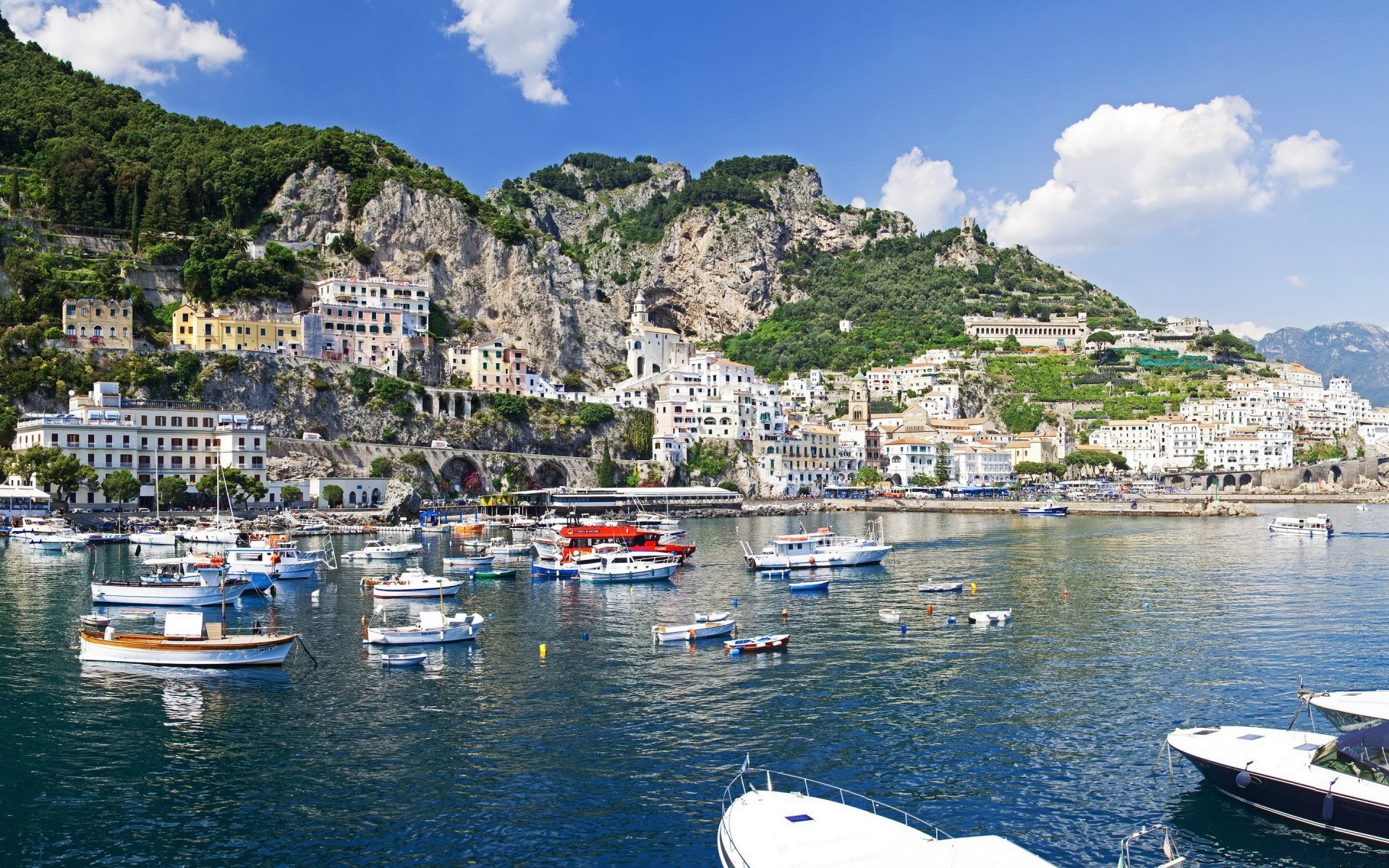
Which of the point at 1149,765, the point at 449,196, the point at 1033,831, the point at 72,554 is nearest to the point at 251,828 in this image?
the point at 1033,831

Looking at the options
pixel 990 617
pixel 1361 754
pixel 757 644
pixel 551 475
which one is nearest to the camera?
pixel 1361 754

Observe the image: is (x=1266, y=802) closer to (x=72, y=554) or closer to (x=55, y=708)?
(x=55, y=708)

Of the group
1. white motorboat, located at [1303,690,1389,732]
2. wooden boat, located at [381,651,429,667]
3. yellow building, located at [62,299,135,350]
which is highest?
yellow building, located at [62,299,135,350]

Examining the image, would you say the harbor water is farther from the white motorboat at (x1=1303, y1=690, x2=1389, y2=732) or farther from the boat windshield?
the white motorboat at (x1=1303, y1=690, x2=1389, y2=732)

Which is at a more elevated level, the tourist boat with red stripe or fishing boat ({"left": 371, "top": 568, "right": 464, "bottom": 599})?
the tourist boat with red stripe

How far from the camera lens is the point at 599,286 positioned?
142 metres

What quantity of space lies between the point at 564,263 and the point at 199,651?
10362cm

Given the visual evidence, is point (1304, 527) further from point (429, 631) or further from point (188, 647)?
point (188, 647)

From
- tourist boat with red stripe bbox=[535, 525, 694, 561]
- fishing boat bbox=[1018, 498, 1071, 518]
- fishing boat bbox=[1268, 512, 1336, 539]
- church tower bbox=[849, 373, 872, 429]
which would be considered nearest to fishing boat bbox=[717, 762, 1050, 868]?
tourist boat with red stripe bbox=[535, 525, 694, 561]

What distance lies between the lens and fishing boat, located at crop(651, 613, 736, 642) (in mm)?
32812

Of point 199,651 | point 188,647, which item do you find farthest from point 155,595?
point 199,651

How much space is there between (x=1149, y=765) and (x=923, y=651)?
11.1 metres

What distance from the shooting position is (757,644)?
30.9 metres

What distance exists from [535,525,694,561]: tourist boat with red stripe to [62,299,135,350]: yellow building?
1926 inches
